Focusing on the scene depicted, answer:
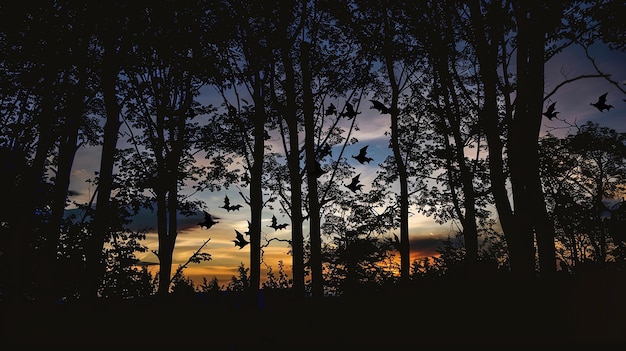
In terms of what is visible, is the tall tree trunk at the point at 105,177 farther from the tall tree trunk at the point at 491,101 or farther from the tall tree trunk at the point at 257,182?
the tall tree trunk at the point at 491,101

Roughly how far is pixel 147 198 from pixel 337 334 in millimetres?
Result: 14939

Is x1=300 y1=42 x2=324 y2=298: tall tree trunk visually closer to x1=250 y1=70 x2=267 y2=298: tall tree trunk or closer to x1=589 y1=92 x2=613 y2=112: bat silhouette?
x1=250 y1=70 x2=267 y2=298: tall tree trunk

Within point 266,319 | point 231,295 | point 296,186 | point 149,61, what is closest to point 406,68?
point 296,186

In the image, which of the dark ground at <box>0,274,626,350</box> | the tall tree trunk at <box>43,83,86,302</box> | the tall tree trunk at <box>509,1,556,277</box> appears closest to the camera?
the dark ground at <box>0,274,626,350</box>

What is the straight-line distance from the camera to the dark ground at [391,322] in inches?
301

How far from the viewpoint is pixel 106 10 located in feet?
43.3

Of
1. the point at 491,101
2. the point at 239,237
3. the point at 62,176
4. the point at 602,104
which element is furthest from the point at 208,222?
the point at 602,104

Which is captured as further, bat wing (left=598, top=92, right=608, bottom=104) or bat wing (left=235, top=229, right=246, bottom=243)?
bat wing (left=235, top=229, right=246, bottom=243)

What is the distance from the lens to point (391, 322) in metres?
8.89

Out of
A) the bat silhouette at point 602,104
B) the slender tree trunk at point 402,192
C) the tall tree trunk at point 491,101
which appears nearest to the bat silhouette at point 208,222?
the slender tree trunk at point 402,192

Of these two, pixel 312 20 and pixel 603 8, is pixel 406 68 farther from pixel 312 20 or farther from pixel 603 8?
pixel 603 8

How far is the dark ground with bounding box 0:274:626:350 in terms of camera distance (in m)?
7.64

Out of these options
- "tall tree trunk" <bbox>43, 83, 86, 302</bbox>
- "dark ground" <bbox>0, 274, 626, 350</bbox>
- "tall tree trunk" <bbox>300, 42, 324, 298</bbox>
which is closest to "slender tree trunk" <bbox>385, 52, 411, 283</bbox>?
"tall tree trunk" <bbox>300, 42, 324, 298</bbox>

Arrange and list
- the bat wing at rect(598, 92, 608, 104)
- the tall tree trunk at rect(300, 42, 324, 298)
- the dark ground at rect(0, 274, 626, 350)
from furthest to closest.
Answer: the tall tree trunk at rect(300, 42, 324, 298) < the bat wing at rect(598, 92, 608, 104) < the dark ground at rect(0, 274, 626, 350)
